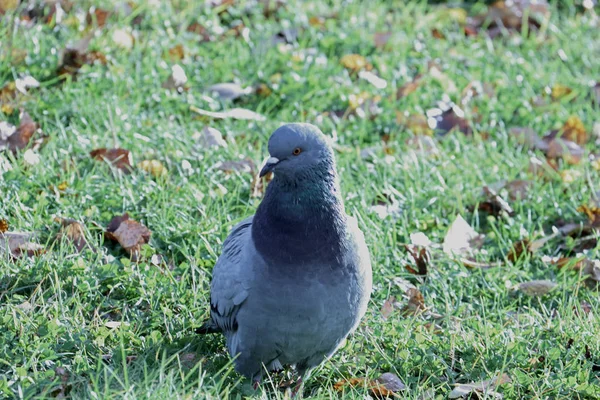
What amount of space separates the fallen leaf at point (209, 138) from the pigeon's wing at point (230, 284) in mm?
1376

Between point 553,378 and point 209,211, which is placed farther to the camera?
point 209,211

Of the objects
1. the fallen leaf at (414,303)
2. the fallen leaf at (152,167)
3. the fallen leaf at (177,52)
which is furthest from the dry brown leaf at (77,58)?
the fallen leaf at (414,303)

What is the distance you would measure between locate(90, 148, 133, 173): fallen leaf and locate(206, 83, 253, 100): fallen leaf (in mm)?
993

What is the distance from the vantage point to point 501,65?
609cm

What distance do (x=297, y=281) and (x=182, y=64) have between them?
2.74 meters

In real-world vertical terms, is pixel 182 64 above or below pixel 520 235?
above

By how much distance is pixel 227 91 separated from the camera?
Answer: 5301 mm

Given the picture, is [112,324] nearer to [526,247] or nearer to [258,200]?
[258,200]

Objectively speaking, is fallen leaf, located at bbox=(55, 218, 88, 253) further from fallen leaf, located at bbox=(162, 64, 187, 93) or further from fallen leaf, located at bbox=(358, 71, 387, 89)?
fallen leaf, located at bbox=(358, 71, 387, 89)

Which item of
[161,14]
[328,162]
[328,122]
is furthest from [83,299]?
[161,14]

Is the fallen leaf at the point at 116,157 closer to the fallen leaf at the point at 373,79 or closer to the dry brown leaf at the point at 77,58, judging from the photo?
the dry brown leaf at the point at 77,58

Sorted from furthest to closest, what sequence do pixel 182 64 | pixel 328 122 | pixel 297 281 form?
pixel 182 64
pixel 328 122
pixel 297 281

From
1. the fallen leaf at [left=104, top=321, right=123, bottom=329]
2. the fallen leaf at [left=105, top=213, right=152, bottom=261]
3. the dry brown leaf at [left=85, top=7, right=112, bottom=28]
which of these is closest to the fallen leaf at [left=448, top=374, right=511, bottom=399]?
the fallen leaf at [left=104, top=321, right=123, bottom=329]

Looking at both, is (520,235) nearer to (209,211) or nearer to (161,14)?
(209,211)
